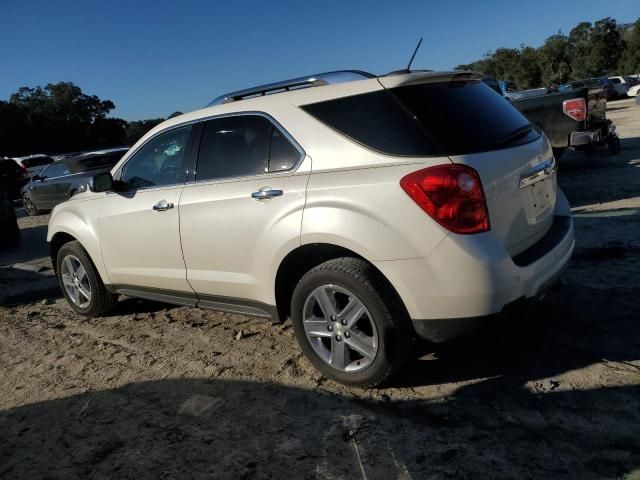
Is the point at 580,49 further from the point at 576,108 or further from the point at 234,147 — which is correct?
the point at 234,147

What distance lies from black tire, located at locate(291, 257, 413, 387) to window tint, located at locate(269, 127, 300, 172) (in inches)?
26.8

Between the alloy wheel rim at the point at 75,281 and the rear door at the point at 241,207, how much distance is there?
1679 millimetres

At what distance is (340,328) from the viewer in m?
3.30

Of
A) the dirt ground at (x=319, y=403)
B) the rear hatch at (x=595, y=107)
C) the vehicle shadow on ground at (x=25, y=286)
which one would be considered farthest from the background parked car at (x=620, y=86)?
the vehicle shadow on ground at (x=25, y=286)

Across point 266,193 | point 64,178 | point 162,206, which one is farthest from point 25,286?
point 64,178

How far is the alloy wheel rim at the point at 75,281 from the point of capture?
525 cm

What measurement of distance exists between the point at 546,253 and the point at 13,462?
125 inches

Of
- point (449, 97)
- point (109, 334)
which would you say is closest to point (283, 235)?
point (449, 97)

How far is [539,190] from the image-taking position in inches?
135

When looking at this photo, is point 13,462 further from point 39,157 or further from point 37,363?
point 39,157

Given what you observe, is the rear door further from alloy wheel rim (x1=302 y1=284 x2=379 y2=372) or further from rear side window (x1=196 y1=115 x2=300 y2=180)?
alloy wheel rim (x1=302 y1=284 x2=379 y2=372)

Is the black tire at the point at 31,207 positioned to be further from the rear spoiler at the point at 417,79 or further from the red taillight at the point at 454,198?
the red taillight at the point at 454,198

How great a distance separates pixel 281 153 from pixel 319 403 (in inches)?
60.7

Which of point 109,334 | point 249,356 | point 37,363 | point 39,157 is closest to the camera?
point 249,356
